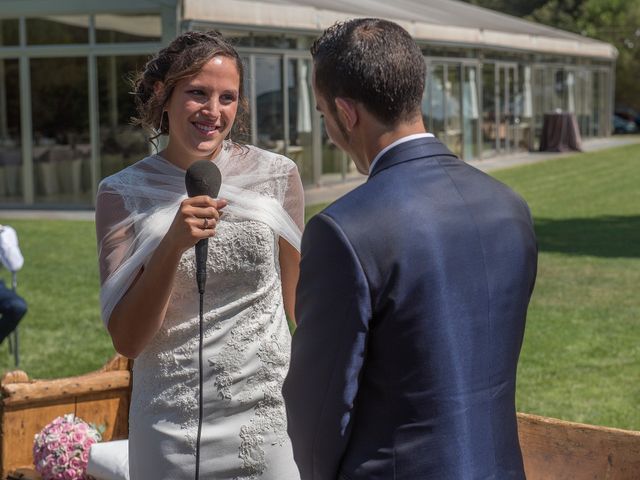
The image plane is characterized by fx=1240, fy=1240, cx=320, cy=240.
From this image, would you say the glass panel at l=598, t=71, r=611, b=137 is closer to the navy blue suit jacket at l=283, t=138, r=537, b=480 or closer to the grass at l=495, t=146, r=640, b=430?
the grass at l=495, t=146, r=640, b=430

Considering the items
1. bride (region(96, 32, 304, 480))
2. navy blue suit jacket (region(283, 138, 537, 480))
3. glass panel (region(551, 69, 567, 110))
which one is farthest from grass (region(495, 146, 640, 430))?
glass panel (region(551, 69, 567, 110))

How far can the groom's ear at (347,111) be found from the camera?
7.50 ft

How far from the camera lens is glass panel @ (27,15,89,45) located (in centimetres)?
2128

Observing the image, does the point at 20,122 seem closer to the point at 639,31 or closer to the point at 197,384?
the point at 197,384

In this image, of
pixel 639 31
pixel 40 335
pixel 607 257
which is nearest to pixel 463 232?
pixel 40 335

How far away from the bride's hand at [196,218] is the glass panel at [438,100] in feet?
92.3

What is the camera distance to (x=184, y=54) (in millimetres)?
3219

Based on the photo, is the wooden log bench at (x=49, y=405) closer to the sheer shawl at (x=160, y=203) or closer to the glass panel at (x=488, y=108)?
the sheer shawl at (x=160, y=203)

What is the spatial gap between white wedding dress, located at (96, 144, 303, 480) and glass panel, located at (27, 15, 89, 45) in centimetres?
1861

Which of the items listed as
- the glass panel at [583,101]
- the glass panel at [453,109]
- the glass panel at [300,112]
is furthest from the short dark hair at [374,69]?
the glass panel at [583,101]

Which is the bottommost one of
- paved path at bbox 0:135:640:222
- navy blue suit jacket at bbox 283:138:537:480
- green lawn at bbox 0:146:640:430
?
paved path at bbox 0:135:640:222

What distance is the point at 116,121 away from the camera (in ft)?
70.7

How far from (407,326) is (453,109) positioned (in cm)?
3062

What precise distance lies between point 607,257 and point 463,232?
13.3 m
